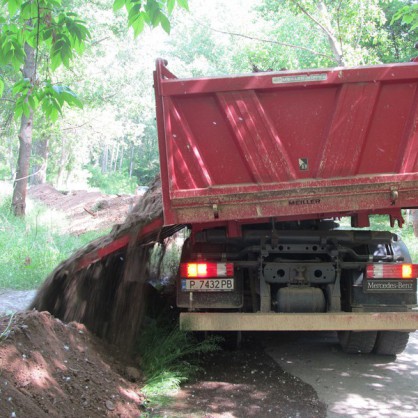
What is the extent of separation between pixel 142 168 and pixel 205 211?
2461 inches

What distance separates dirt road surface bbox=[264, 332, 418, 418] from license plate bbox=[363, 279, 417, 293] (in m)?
0.87

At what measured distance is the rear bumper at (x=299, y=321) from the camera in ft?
16.6

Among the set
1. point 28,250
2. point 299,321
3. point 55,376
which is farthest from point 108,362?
point 28,250

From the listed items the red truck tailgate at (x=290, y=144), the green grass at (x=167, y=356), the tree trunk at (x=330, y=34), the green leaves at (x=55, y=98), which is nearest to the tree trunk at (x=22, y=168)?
the tree trunk at (x=330, y=34)

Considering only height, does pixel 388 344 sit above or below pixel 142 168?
below

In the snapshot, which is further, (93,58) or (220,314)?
(93,58)

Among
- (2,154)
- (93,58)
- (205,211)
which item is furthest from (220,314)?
(2,154)

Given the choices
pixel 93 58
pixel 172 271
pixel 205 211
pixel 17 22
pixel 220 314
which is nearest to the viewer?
pixel 17 22

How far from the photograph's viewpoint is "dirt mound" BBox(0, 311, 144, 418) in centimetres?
330

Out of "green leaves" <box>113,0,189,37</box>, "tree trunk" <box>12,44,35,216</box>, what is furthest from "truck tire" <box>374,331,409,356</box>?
"tree trunk" <box>12,44,35,216</box>

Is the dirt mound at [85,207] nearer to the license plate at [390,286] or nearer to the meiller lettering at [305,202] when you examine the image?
the license plate at [390,286]

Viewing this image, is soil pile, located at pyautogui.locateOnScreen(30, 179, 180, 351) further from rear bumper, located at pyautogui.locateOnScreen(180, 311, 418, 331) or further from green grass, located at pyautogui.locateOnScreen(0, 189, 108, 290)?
green grass, located at pyautogui.locateOnScreen(0, 189, 108, 290)

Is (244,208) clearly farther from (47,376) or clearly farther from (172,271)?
(172,271)

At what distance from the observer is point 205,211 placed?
15.3ft
